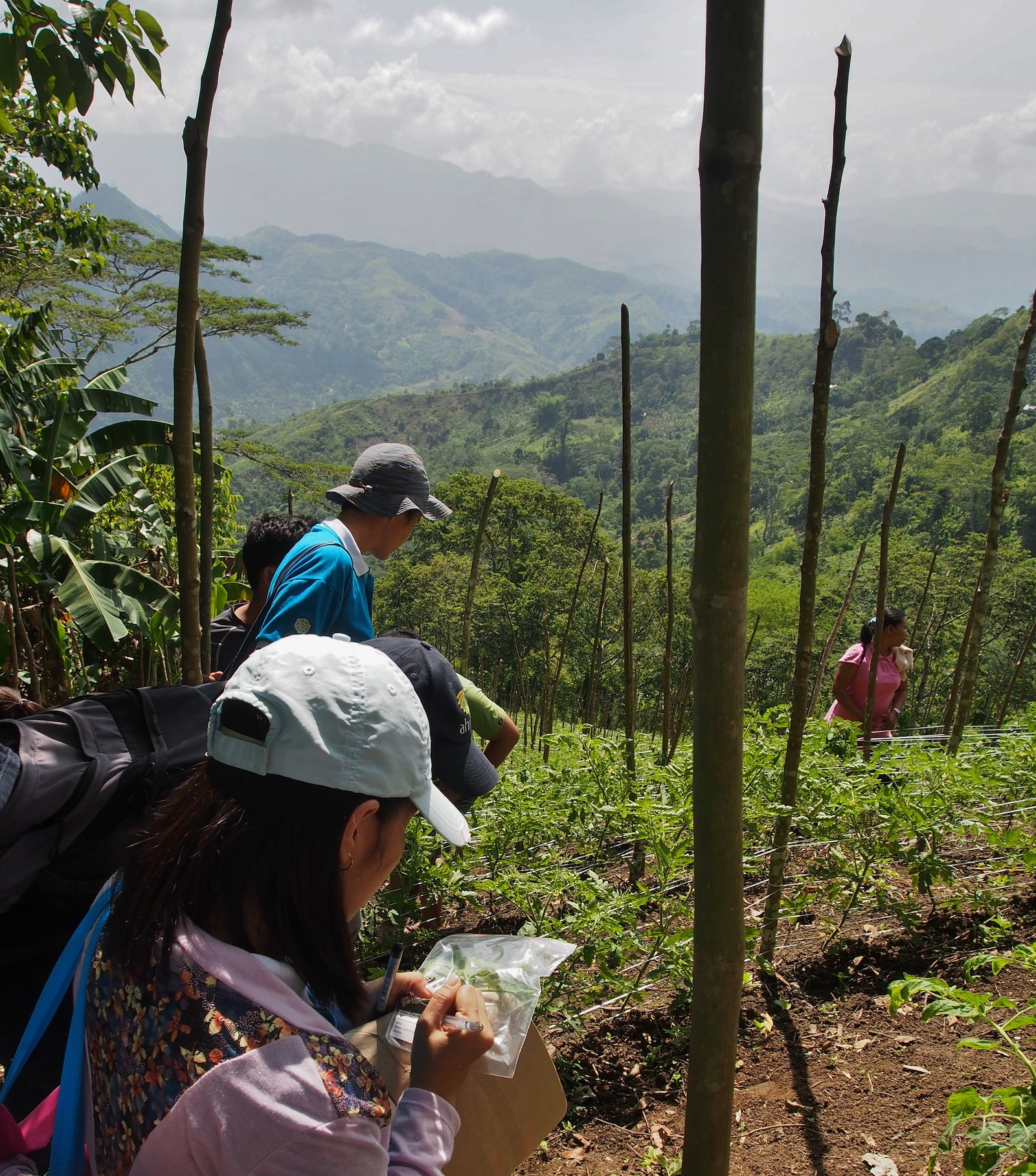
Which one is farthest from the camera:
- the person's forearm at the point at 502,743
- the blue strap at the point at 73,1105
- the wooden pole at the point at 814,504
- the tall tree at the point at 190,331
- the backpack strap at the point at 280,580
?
the person's forearm at the point at 502,743

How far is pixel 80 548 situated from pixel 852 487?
49.8m

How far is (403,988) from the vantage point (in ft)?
4.25

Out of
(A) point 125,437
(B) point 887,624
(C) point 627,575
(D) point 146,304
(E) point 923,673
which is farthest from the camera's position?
(D) point 146,304

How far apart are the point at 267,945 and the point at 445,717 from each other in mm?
1224

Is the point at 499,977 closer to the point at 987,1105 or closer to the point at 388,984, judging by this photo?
the point at 388,984

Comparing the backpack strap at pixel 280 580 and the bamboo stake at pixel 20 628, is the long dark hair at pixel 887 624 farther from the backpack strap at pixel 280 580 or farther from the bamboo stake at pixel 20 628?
the bamboo stake at pixel 20 628

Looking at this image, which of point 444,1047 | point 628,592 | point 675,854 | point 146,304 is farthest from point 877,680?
point 146,304

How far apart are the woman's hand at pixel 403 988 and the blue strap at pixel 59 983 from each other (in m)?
0.44

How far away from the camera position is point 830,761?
10.2 feet

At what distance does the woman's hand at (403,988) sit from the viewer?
1.28 meters

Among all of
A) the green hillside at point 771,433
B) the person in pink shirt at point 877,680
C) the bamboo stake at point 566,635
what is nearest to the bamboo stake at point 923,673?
the green hillside at point 771,433

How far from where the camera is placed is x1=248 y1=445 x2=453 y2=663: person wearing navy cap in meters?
2.13

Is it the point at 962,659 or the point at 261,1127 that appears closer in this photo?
the point at 261,1127

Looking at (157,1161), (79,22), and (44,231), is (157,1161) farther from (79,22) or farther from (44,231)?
(44,231)
